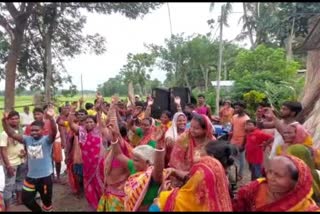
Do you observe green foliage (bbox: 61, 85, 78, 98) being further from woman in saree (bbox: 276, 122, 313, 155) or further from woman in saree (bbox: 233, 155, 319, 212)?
woman in saree (bbox: 233, 155, 319, 212)

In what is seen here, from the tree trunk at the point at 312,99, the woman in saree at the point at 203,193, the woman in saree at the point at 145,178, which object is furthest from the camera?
the tree trunk at the point at 312,99

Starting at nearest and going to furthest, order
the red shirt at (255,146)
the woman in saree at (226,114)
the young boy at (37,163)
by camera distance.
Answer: the young boy at (37,163), the red shirt at (255,146), the woman in saree at (226,114)

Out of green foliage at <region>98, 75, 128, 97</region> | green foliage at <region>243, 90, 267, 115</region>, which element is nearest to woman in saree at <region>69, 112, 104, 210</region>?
green foliage at <region>243, 90, 267, 115</region>

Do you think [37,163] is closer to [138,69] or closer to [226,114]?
[226,114]

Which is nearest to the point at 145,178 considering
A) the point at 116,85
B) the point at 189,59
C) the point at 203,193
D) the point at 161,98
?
the point at 203,193

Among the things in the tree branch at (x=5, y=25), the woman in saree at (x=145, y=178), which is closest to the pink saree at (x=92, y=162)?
the woman in saree at (x=145, y=178)

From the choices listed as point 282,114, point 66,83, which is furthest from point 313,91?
point 66,83

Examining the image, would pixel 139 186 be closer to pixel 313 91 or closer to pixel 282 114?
pixel 282 114

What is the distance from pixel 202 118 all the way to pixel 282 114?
1.02 meters

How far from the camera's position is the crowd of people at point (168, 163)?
2111 mm

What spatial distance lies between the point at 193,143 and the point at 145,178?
963 millimetres

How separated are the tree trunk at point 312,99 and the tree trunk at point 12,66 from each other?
654 centimetres

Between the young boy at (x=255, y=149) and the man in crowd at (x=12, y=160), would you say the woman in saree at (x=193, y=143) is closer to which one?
the man in crowd at (x=12, y=160)

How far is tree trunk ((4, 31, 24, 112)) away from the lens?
31.0 feet
